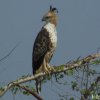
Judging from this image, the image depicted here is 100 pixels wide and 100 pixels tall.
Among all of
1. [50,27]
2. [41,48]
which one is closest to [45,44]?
[41,48]

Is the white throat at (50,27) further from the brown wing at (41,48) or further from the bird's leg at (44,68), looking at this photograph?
the bird's leg at (44,68)

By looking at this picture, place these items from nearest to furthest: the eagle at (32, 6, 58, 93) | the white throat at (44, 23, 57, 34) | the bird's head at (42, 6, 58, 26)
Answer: the eagle at (32, 6, 58, 93)
the white throat at (44, 23, 57, 34)
the bird's head at (42, 6, 58, 26)

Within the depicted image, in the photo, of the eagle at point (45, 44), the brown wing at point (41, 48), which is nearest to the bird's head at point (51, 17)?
the eagle at point (45, 44)

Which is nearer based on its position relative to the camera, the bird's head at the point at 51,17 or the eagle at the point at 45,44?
the eagle at the point at 45,44

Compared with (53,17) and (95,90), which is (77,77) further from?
(53,17)

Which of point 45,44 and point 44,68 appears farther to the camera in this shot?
point 45,44

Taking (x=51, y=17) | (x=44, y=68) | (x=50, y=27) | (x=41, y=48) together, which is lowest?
(x=44, y=68)

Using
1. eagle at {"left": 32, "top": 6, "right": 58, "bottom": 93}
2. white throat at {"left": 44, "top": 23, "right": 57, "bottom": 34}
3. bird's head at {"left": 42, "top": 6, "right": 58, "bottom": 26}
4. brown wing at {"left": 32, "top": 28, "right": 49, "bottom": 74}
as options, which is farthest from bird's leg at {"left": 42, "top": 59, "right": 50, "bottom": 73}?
bird's head at {"left": 42, "top": 6, "right": 58, "bottom": 26}

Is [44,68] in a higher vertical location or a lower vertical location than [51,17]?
lower

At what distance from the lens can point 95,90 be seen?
6238mm

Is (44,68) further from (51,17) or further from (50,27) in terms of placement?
(51,17)

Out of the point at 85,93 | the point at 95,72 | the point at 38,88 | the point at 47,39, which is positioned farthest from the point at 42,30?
the point at 85,93

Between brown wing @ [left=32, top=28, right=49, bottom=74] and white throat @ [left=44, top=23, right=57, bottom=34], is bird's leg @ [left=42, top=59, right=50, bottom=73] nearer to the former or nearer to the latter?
brown wing @ [left=32, top=28, right=49, bottom=74]

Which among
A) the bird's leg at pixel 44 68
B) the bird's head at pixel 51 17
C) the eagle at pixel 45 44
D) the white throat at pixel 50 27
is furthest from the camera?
the bird's head at pixel 51 17
